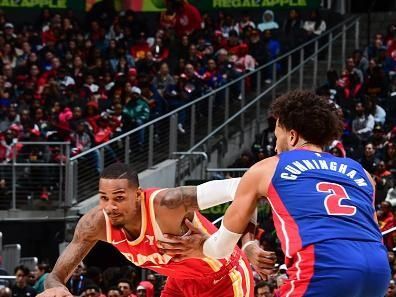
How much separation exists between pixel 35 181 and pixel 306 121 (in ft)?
42.4

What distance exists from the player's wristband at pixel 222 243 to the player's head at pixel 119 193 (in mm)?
1215

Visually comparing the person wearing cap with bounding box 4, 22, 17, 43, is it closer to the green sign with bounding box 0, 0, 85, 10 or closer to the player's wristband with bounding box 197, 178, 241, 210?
the green sign with bounding box 0, 0, 85, 10

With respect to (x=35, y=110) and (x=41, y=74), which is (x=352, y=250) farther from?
(x=41, y=74)

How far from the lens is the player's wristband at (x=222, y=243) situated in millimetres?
5412

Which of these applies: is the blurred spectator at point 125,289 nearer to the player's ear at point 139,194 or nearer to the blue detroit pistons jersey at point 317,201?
the player's ear at point 139,194

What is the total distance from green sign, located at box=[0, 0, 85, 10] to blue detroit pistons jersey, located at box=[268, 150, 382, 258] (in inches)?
884

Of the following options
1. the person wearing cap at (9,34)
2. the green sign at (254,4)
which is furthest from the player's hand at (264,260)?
the green sign at (254,4)

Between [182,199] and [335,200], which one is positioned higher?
[335,200]

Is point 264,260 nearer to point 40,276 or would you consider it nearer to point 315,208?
point 315,208

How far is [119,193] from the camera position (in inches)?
267

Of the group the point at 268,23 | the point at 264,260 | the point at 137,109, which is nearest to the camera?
the point at 264,260

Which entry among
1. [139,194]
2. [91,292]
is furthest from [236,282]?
[91,292]

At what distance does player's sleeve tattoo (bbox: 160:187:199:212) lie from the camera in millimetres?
6848

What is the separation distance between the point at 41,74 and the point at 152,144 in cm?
529
